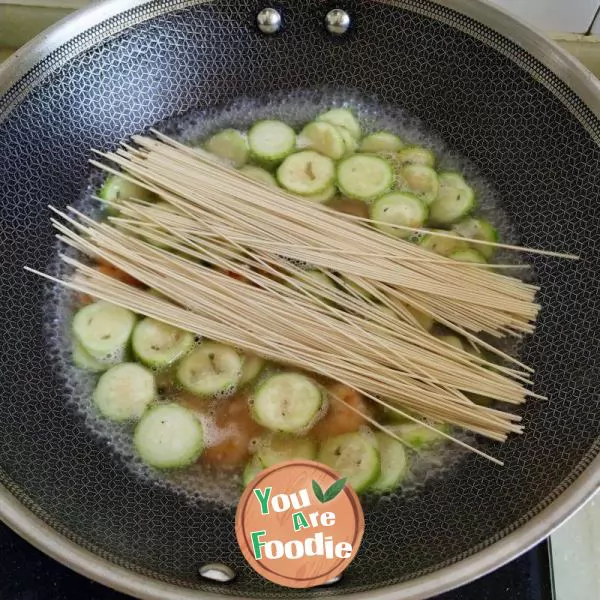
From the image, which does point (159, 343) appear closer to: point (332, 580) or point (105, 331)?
point (105, 331)

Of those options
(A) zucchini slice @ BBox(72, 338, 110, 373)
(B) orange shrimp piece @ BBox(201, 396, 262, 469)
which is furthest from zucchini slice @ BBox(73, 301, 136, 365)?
(B) orange shrimp piece @ BBox(201, 396, 262, 469)

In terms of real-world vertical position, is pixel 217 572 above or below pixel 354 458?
below

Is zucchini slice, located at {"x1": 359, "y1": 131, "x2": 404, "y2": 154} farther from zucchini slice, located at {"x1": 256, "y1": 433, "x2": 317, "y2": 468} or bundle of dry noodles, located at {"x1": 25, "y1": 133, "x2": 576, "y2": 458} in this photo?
zucchini slice, located at {"x1": 256, "y1": 433, "x2": 317, "y2": 468}

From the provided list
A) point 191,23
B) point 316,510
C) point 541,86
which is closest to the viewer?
point 316,510

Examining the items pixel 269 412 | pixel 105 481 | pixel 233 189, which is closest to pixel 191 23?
pixel 233 189

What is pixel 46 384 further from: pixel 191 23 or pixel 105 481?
pixel 191 23

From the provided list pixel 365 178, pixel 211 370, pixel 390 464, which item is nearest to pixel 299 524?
pixel 390 464
